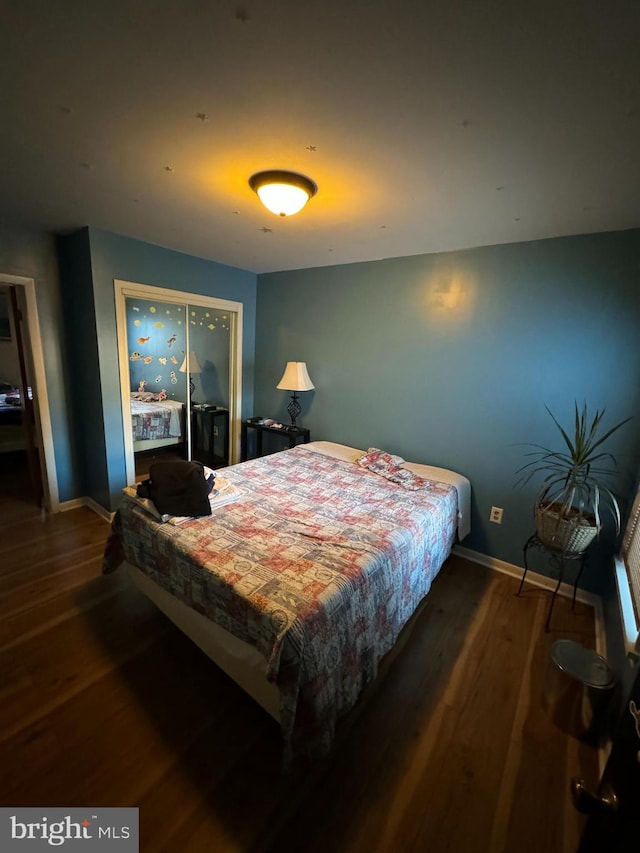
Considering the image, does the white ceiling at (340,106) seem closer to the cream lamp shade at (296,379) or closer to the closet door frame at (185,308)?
the closet door frame at (185,308)

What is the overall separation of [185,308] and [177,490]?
2.19m

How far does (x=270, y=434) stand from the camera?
388 cm

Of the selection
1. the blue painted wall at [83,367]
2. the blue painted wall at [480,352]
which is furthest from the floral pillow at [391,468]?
the blue painted wall at [83,367]

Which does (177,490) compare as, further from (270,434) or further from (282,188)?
(270,434)

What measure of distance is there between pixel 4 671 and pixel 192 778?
107 cm

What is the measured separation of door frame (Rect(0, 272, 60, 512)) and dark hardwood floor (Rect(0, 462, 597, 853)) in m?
1.11

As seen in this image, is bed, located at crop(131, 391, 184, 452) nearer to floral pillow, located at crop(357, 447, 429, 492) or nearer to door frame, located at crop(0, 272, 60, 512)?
door frame, located at crop(0, 272, 60, 512)

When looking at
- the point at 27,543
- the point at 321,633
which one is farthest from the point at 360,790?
the point at 27,543

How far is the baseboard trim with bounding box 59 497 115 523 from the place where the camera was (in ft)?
9.52

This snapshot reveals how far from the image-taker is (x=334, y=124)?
118 centimetres

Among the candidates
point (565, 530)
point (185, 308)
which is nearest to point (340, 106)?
point (565, 530)

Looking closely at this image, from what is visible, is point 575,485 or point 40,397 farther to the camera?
point 40,397

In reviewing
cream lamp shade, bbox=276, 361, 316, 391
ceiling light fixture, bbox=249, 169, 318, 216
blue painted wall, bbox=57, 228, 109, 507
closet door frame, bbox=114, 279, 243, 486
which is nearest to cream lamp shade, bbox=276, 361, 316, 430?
cream lamp shade, bbox=276, 361, 316, 391

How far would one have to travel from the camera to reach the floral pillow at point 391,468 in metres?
2.34
